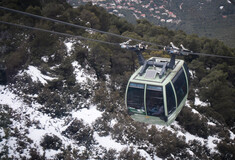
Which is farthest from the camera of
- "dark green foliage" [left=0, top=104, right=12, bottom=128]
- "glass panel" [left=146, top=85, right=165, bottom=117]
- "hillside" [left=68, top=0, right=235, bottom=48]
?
"hillside" [left=68, top=0, right=235, bottom=48]

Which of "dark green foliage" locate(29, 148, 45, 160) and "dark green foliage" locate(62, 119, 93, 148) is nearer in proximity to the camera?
"dark green foliage" locate(29, 148, 45, 160)

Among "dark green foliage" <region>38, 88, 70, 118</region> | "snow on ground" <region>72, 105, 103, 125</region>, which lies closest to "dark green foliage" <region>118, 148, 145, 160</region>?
"snow on ground" <region>72, 105, 103, 125</region>

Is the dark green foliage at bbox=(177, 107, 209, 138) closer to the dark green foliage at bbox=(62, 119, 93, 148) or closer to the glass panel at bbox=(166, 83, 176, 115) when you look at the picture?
the dark green foliage at bbox=(62, 119, 93, 148)

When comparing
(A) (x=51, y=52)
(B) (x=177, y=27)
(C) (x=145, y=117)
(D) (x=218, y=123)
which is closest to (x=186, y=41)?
(D) (x=218, y=123)

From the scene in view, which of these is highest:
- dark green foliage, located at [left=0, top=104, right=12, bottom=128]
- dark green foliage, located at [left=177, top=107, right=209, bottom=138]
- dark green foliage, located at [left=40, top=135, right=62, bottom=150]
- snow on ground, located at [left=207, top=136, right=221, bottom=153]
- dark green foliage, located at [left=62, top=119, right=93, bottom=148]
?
dark green foliage, located at [left=0, top=104, right=12, bottom=128]

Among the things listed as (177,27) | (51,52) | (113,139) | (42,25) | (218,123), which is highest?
(42,25)

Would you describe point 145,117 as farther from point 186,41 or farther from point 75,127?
point 186,41

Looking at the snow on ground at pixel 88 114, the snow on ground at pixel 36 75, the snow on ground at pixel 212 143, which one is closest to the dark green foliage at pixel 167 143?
the snow on ground at pixel 212 143
